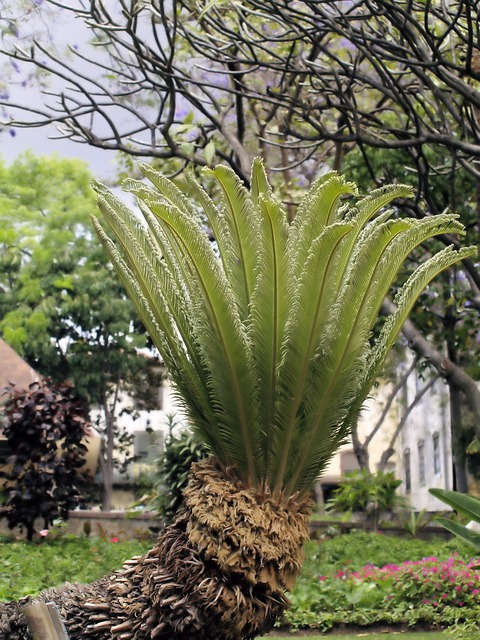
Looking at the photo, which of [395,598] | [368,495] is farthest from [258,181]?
[368,495]

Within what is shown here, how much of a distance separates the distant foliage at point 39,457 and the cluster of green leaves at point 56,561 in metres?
0.50

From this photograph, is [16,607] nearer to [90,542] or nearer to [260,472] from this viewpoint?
[260,472]

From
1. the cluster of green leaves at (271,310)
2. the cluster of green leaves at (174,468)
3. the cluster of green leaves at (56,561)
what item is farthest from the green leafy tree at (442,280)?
the cluster of green leaves at (271,310)

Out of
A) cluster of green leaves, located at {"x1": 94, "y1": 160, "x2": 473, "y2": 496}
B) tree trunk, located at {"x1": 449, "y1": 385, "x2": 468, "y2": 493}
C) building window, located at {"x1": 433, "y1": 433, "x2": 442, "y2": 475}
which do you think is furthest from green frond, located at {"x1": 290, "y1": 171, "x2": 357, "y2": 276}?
building window, located at {"x1": 433, "y1": 433, "x2": 442, "y2": 475}

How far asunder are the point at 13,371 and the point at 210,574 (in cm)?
1178

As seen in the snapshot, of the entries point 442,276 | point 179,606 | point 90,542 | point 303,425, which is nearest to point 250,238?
point 303,425

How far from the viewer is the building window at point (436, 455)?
104 ft

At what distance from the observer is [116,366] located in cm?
2783

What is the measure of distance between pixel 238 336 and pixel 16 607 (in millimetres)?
2628

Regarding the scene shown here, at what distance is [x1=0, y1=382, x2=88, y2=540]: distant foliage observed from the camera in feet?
43.9

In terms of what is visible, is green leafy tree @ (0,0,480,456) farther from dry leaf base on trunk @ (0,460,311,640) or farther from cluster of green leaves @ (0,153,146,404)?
cluster of green leaves @ (0,153,146,404)

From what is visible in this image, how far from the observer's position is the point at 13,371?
53.5 feet

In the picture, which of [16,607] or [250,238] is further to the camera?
[16,607]

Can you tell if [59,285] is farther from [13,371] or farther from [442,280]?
[442,280]
